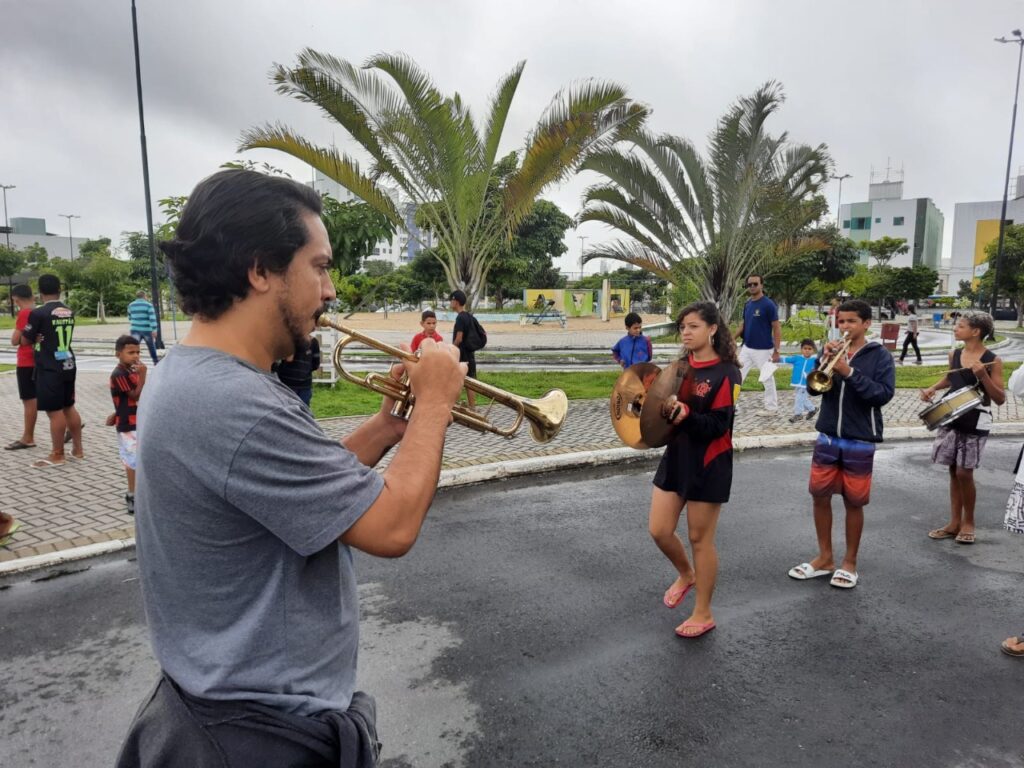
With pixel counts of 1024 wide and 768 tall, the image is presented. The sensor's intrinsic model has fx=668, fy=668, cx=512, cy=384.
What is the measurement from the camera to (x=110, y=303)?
4153 centimetres

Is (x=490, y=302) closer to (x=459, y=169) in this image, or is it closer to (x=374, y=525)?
(x=459, y=169)

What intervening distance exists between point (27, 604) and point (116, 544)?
864 millimetres

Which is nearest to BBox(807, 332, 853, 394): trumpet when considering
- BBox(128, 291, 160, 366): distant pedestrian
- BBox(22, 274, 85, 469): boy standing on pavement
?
BBox(22, 274, 85, 469): boy standing on pavement

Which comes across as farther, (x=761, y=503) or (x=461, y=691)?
(x=761, y=503)

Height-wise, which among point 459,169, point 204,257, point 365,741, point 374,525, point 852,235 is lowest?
point 365,741

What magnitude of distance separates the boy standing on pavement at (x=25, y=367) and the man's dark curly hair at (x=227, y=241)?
7.46 m

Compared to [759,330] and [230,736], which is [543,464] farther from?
[230,736]

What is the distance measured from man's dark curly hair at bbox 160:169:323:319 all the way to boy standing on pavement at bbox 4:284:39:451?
7463 millimetres

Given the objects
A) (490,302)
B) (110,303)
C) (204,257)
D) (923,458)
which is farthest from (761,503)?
(490,302)

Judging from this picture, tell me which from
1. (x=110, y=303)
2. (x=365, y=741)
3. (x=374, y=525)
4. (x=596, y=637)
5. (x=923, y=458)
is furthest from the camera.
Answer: (x=110, y=303)

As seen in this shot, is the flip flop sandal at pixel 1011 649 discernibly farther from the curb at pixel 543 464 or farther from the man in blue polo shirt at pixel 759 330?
the man in blue polo shirt at pixel 759 330

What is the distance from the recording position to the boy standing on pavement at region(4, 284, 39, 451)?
24.3 feet

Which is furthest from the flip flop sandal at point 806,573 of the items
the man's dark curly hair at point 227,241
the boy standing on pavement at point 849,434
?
the man's dark curly hair at point 227,241

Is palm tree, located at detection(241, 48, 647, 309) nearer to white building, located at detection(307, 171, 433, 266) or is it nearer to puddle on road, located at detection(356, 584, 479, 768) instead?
white building, located at detection(307, 171, 433, 266)
